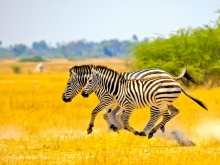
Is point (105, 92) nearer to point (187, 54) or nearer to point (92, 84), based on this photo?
point (92, 84)

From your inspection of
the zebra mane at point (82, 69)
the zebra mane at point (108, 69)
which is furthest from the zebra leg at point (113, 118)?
the zebra mane at point (108, 69)

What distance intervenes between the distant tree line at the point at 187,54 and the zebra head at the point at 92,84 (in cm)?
1733

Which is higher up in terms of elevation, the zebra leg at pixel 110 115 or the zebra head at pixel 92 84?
the zebra head at pixel 92 84

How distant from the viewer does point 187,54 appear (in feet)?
99.9

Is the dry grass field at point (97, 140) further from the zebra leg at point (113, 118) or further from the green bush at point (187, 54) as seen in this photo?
the green bush at point (187, 54)

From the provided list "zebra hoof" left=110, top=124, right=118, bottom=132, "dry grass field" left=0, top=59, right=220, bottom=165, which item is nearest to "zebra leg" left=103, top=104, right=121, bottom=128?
"dry grass field" left=0, top=59, right=220, bottom=165

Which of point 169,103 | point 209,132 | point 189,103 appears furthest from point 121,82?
point 189,103

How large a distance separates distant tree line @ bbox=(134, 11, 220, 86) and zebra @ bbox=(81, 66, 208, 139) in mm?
17353

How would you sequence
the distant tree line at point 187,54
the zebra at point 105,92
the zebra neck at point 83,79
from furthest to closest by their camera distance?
the distant tree line at point 187,54, the zebra neck at point 83,79, the zebra at point 105,92

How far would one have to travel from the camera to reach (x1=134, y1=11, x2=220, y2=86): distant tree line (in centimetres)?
2988

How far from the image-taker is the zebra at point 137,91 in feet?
37.2

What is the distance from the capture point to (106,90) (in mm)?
12195

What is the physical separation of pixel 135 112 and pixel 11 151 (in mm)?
7290

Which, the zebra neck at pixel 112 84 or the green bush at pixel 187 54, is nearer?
the zebra neck at pixel 112 84
